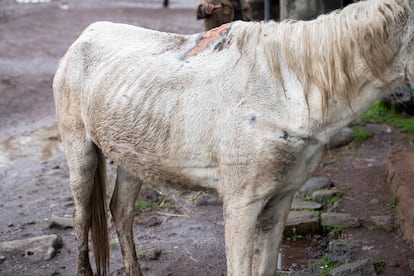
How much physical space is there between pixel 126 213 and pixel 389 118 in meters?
4.52

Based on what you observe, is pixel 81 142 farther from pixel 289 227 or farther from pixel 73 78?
pixel 289 227

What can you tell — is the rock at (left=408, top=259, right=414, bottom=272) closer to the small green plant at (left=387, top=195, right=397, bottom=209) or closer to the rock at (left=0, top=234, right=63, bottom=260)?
the small green plant at (left=387, top=195, right=397, bottom=209)

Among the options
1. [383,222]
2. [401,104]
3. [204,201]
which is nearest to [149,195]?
[204,201]

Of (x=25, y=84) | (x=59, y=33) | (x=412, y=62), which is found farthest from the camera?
(x=59, y=33)

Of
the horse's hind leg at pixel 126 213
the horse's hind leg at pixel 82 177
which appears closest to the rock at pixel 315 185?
the horse's hind leg at pixel 126 213

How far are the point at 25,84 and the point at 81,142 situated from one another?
714cm

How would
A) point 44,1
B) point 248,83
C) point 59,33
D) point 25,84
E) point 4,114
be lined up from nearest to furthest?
1. point 248,83
2. point 4,114
3. point 25,84
4. point 59,33
5. point 44,1

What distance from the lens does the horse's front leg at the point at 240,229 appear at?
3211 mm

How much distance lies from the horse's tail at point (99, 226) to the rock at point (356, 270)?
→ 1461 mm

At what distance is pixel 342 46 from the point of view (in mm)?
3006

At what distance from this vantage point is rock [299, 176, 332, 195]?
19.8 ft

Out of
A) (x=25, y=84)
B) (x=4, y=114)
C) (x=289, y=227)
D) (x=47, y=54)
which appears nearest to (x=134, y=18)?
(x=47, y=54)

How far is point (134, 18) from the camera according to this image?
18.1 m

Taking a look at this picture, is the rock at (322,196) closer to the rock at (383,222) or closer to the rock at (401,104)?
the rock at (383,222)
